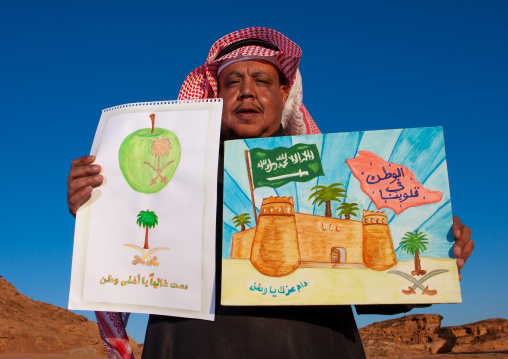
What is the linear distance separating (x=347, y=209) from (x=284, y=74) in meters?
1.62

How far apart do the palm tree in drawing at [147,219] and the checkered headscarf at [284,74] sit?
133 centimetres

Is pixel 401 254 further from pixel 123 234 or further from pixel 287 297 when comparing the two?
pixel 123 234

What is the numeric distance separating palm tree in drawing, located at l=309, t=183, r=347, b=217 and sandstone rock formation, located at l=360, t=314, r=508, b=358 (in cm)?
3046

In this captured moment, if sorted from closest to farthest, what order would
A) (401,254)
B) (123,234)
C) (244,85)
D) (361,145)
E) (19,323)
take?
(401,254) → (361,145) → (123,234) → (244,85) → (19,323)

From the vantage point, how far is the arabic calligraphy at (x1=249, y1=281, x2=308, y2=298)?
237cm

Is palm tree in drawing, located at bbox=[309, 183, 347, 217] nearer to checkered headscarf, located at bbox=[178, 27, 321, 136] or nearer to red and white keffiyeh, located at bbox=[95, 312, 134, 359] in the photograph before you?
checkered headscarf, located at bbox=[178, 27, 321, 136]

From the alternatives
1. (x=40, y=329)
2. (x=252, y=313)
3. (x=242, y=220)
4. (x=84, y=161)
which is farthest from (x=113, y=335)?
(x=40, y=329)

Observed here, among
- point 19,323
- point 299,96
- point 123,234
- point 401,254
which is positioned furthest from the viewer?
point 19,323

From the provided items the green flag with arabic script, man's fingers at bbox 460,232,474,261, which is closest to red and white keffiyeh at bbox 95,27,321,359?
the green flag with arabic script

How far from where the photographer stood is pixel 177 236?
2.62 m

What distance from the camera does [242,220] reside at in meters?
2.50

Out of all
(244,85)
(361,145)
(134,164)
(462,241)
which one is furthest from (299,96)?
(462,241)

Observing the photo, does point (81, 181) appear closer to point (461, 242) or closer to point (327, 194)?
point (327, 194)

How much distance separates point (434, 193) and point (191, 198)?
4.48 feet
